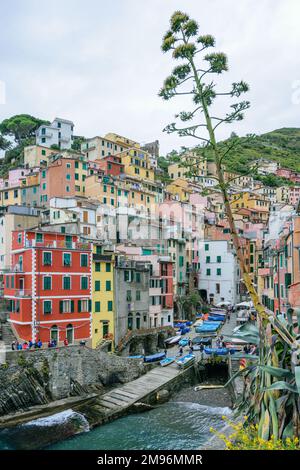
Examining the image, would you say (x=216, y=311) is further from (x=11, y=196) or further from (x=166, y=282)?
(x=11, y=196)

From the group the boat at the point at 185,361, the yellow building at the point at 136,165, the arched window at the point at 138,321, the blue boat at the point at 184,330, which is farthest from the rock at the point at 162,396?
the yellow building at the point at 136,165

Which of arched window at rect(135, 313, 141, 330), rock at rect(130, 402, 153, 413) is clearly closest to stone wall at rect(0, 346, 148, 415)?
rock at rect(130, 402, 153, 413)

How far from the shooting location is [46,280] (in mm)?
36812

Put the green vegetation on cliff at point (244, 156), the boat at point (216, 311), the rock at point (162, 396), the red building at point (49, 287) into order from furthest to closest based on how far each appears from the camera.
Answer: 1. the boat at point (216, 311)
2. the red building at point (49, 287)
3. the rock at point (162, 396)
4. the green vegetation on cliff at point (244, 156)

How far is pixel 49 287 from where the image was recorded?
121 ft

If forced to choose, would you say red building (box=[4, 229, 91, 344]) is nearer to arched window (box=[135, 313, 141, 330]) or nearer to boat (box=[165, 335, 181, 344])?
arched window (box=[135, 313, 141, 330])

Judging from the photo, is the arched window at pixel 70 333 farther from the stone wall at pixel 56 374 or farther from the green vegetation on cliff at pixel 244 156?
the green vegetation on cliff at pixel 244 156

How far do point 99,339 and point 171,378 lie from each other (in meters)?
8.78

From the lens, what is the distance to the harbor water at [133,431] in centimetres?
2445

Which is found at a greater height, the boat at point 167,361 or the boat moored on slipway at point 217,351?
the boat moored on slipway at point 217,351

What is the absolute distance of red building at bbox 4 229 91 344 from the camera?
35844 mm

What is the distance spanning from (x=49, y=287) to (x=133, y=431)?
15331 mm

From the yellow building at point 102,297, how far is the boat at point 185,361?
6.91 metres
